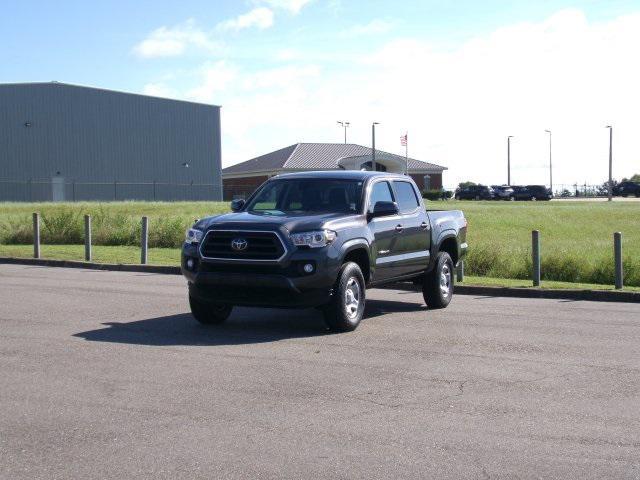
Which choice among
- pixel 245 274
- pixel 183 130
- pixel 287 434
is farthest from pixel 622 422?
pixel 183 130

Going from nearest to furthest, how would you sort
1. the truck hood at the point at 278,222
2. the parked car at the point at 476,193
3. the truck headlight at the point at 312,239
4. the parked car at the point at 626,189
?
the truck headlight at the point at 312,239 < the truck hood at the point at 278,222 < the parked car at the point at 476,193 < the parked car at the point at 626,189

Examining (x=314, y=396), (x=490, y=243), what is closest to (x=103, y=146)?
(x=490, y=243)

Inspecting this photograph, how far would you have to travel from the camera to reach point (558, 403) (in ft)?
24.2

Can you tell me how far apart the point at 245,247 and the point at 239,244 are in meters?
0.08

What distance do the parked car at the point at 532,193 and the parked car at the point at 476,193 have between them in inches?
82.6

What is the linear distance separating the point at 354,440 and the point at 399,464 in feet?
1.88

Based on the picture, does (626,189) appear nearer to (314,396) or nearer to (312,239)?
(312,239)

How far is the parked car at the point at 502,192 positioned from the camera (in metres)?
87.3

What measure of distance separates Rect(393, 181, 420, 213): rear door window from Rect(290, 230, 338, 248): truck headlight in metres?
2.32

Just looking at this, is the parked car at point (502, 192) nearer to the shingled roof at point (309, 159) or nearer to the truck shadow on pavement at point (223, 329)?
the shingled roof at point (309, 159)

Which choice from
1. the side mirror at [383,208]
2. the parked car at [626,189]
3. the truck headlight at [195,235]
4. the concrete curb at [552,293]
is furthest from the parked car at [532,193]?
the truck headlight at [195,235]

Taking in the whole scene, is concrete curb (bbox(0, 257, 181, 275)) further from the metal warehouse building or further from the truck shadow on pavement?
the metal warehouse building

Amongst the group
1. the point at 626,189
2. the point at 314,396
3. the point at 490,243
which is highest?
the point at 626,189

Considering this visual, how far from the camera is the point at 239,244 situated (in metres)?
10.7
